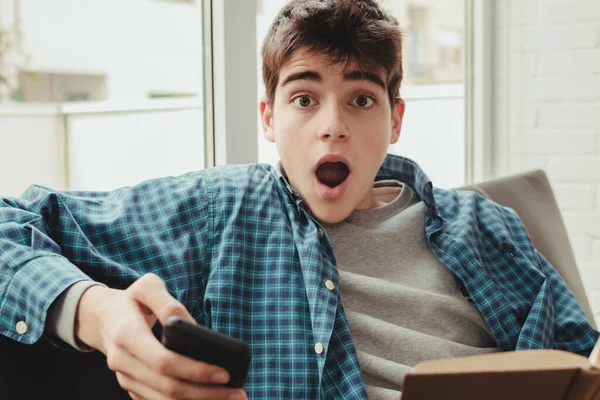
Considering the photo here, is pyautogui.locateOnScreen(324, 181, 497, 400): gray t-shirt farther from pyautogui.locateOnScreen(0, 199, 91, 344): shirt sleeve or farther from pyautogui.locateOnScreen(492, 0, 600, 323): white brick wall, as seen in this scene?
pyautogui.locateOnScreen(492, 0, 600, 323): white brick wall

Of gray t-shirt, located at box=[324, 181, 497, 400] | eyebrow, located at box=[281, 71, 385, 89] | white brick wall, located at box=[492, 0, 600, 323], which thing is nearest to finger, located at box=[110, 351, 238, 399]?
gray t-shirt, located at box=[324, 181, 497, 400]

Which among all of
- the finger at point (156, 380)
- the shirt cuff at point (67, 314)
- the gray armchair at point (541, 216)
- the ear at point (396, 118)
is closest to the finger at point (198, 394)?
the finger at point (156, 380)

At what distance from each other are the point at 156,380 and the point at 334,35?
2.15 ft

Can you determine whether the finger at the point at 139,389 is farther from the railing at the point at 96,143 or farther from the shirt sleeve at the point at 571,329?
the shirt sleeve at the point at 571,329

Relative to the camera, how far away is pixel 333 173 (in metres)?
1.20

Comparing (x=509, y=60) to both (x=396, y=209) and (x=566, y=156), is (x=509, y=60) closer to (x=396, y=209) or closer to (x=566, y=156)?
(x=566, y=156)

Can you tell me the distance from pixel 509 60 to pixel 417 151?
0.45 m

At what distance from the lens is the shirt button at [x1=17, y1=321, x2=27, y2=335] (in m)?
0.88

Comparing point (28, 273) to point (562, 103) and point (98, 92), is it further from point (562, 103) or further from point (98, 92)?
point (562, 103)

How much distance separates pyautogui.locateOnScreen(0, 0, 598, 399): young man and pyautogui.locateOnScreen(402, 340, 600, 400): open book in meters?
0.41

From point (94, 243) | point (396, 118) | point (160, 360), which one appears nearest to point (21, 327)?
point (94, 243)

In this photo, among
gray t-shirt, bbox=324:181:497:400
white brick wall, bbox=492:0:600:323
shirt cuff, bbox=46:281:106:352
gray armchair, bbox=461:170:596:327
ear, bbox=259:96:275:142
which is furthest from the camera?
white brick wall, bbox=492:0:600:323

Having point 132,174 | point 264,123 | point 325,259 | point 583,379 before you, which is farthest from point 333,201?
point 583,379

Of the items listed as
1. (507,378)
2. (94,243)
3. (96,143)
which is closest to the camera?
(507,378)
